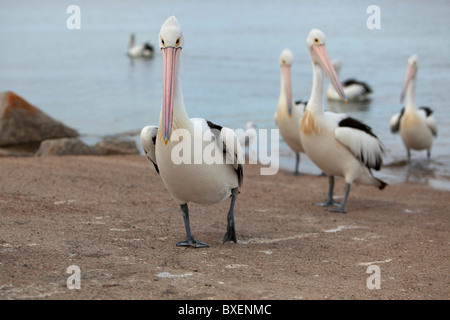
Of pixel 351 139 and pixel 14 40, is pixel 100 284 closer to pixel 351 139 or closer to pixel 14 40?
pixel 351 139

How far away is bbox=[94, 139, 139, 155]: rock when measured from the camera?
10703mm

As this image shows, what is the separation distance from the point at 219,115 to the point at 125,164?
7048 millimetres

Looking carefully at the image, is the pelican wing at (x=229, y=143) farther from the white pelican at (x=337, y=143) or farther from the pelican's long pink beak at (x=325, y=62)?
the pelican's long pink beak at (x=325, y=62)

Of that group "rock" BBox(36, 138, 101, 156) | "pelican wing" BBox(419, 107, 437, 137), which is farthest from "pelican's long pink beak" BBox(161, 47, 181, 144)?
"pelican wing" BBox(419, 107, 437, 137)

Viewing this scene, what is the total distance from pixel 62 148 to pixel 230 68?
1507 centimetres

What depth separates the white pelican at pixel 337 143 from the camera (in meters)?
7.41

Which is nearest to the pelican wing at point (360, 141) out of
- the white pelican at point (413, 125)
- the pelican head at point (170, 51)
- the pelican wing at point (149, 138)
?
the pelican wing at point (149, 138)

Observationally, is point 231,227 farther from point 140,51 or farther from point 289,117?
point 140,51

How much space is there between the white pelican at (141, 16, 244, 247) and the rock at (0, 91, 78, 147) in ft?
23.0

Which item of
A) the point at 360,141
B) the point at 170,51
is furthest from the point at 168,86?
the point at 360,141

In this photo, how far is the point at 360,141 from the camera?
7.48 meters

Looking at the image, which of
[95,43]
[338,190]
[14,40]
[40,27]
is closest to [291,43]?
[95,43]

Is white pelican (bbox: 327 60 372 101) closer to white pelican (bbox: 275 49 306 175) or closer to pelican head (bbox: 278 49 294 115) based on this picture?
pelican head (bbox: 278 49 294 115)

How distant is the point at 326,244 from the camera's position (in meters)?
5.55
